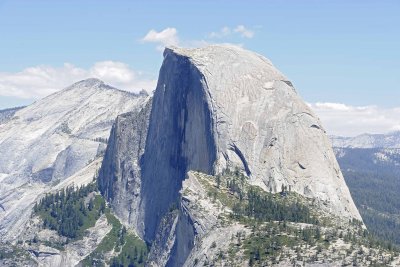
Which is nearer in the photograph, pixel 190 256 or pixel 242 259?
pixel 242 259

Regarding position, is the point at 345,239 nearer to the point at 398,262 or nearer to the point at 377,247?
the point at 377,247

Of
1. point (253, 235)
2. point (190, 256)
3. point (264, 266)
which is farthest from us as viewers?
point (190, 256)

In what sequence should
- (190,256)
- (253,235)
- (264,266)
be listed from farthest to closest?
(190,256), (253,235), (264,266)

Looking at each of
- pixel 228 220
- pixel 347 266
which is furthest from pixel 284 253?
pixel 228 220

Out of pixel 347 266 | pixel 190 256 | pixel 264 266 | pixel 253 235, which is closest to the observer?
pixel 347 266

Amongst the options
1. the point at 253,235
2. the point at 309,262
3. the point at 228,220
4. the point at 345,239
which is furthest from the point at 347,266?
the point at 228,220

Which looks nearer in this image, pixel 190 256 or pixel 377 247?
pixel 377 247

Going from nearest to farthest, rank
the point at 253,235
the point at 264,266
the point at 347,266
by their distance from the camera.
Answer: the point at 347,266, the point at 264,266, the point at 253,235

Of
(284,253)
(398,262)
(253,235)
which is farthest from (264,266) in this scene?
(398,262)

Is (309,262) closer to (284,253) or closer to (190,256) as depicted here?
(284,253)
